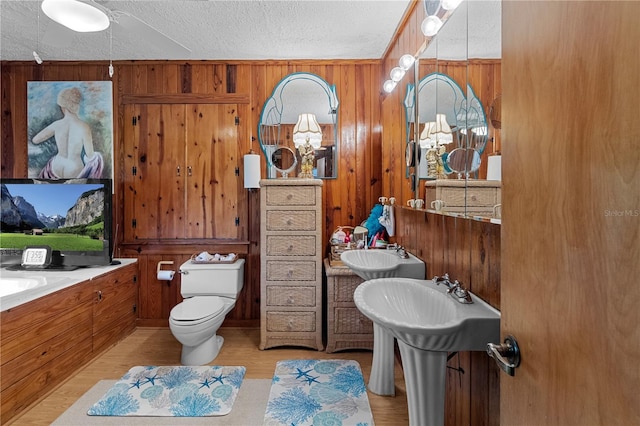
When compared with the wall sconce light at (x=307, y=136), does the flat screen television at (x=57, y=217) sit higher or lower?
lower

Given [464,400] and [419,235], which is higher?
[419,235]

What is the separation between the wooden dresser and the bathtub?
243 cm

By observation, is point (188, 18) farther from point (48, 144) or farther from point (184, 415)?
point (184, 415)

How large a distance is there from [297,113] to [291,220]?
1.04 m

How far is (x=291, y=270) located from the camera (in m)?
2.58

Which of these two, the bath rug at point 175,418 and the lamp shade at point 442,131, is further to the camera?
the bath rug at point 175,418

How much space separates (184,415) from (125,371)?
0.76m

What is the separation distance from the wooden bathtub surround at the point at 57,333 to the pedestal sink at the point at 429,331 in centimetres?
202

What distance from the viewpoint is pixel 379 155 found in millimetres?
2967

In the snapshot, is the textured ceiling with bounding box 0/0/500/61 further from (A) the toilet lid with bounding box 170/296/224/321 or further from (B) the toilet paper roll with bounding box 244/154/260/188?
(A) the toilet lid with bounding box 170/296/224/321

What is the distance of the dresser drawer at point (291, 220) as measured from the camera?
2574mm

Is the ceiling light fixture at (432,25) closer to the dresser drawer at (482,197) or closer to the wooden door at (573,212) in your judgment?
the dresser drawer at (482,197)

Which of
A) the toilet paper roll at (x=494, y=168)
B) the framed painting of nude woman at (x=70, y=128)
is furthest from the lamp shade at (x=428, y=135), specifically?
the framed painting of nude woman at (x=70, y=128)

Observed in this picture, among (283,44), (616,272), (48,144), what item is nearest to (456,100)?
(616,272)
